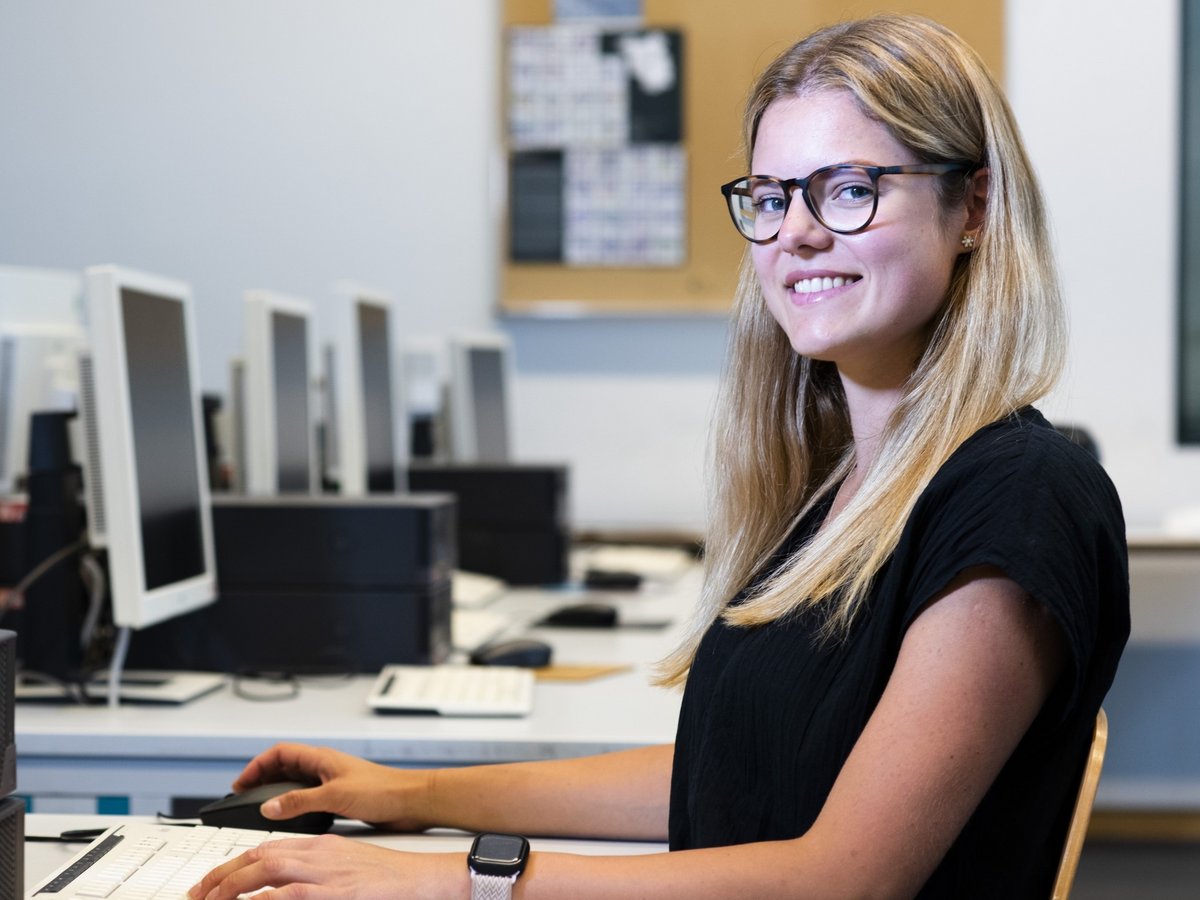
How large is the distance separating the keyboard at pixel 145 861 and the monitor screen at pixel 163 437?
72 centimetres

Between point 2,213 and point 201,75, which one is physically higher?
point 201,75

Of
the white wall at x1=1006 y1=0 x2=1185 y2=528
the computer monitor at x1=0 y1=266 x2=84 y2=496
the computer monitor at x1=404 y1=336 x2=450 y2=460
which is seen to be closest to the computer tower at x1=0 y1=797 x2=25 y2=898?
the computer monitor at x1=0 y1=266 x2=84 y2=496

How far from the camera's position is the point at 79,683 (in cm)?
205

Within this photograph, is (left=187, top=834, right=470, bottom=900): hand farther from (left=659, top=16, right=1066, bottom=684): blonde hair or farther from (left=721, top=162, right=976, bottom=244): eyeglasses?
(left=721, top=162, right=976, bottom=244): eyeglasses

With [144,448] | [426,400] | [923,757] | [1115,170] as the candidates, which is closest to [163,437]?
[144,448]

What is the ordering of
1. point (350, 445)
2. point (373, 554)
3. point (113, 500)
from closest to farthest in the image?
point (113, 500) < point (373, 554) < point (350, 445)


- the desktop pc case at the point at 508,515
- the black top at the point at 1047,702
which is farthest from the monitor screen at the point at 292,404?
the black top at the point at 1047,702

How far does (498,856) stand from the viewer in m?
1.04

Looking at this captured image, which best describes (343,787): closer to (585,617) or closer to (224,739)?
(224,739)

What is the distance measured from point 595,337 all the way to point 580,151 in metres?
0.62

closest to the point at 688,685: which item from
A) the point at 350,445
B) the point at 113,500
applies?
the point at 113,500

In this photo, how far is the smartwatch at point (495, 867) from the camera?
1020 millimetres

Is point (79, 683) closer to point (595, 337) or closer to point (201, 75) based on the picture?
point (595, 337)

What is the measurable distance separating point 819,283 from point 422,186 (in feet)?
12.1
